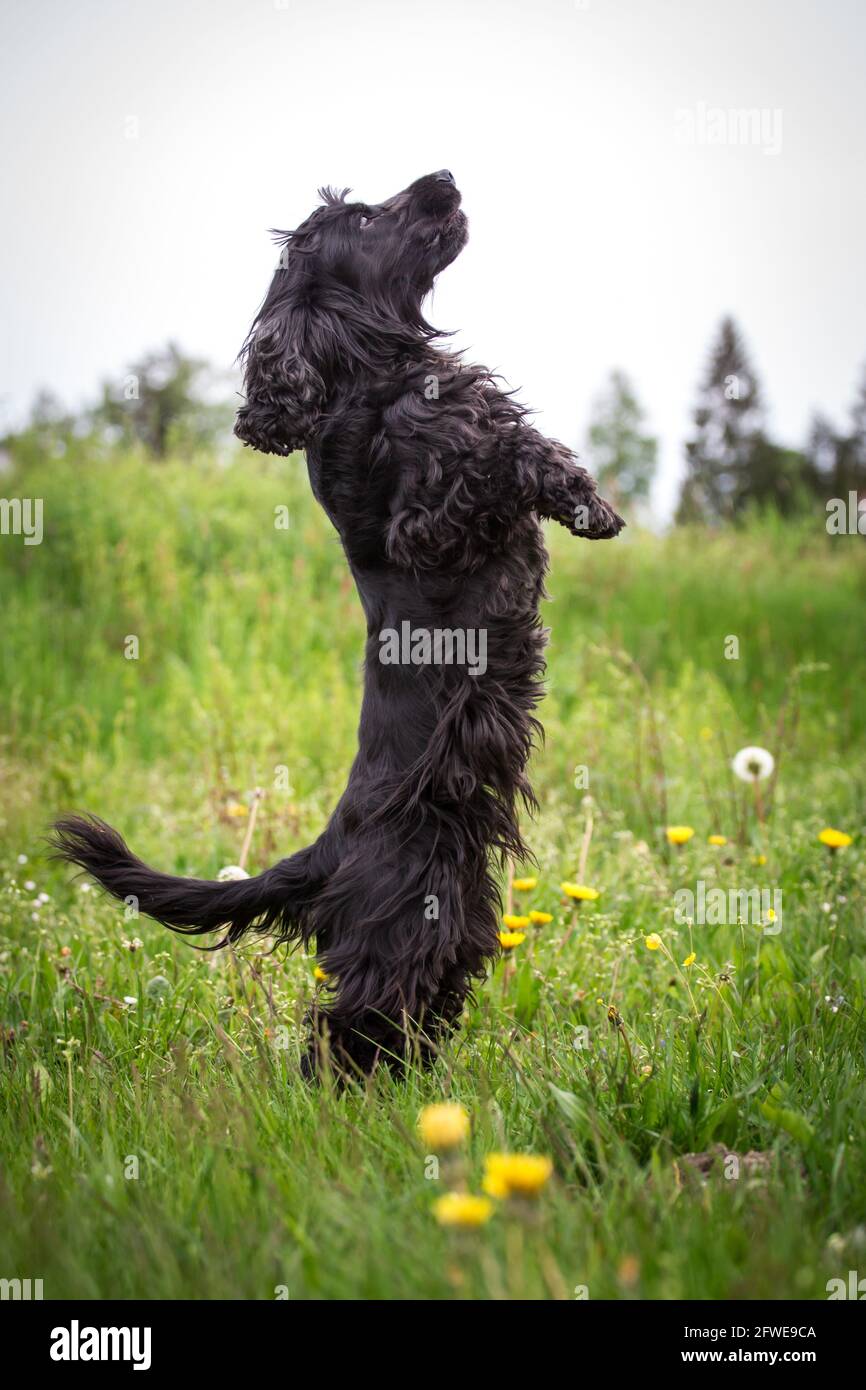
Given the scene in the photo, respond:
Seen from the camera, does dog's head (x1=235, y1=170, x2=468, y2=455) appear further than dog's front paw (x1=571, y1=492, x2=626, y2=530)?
Yes

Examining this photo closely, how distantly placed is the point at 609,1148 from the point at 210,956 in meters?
1.97

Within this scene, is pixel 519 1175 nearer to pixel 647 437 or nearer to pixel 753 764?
pixel 753 764

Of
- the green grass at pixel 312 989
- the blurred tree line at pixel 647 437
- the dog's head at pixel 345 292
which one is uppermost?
the blurred tree line at pixel 647 437

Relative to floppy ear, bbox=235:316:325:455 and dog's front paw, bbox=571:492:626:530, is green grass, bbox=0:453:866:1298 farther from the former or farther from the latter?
floppy ear, bbox=235:316:325:455

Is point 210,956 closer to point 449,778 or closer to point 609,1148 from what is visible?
point 449,778

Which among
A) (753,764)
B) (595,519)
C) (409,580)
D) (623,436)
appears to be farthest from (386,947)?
(623,436)

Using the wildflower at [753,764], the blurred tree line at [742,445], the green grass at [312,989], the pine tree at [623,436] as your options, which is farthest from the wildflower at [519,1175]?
the pine tree at [623,436]

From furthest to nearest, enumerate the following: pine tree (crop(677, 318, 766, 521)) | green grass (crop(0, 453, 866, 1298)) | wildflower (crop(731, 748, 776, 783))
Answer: pine tree (crop(677, 318, 766, 521)) < wildflower (crop(731, 748, 776, 783)) < green grass (crop(0, 453, 866, 1298))

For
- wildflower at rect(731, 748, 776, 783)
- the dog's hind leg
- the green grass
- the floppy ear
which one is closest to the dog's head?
the floppy ear

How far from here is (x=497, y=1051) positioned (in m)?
2.62

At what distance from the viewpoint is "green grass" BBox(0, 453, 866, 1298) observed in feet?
5.59

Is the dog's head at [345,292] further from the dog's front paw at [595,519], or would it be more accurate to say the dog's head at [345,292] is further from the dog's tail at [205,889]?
the dog's tail at [205,889]

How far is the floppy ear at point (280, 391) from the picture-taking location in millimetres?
2510
